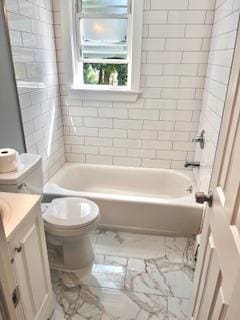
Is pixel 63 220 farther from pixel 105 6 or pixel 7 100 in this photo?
pixel 105 6

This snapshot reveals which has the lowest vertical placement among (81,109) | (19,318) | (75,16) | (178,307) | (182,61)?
(178,307)

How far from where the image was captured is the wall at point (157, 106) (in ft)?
7.02

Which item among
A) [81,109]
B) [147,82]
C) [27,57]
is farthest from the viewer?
[81,109]

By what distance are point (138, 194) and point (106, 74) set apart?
1.33 metres

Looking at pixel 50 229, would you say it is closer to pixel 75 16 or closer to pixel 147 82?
pixel 147 82

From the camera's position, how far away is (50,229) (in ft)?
5.23

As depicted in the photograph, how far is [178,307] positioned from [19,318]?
122 centimetres

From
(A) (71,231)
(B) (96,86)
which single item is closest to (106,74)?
(B) (96,86)

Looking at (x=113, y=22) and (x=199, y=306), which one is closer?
(x=199, y=306)

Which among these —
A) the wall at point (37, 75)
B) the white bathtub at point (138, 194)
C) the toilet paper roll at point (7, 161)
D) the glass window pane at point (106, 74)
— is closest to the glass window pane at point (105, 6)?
the wall at point (37, 75)

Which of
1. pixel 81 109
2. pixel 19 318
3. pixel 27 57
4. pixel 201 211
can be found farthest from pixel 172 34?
pixel 19 318

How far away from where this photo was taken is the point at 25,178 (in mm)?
1389

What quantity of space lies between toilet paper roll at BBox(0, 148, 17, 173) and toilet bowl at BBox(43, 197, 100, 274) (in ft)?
1.51

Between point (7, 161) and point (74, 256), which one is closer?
point (7, 161)
